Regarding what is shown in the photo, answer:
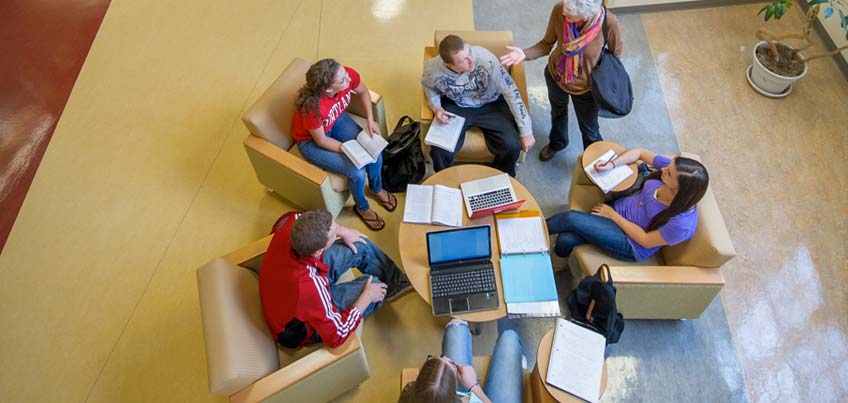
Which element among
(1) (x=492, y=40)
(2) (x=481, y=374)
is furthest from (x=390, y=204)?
(2) (x=481, y=374)

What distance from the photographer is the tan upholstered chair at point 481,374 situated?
2291mm

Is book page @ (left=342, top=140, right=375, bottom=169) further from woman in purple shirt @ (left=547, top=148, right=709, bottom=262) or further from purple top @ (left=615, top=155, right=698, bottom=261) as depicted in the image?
purple top @ (left=615, top=155, right=698, bottom=261)

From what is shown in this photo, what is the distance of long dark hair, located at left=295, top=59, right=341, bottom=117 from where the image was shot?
2.88 m

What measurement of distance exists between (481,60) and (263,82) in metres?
2.03

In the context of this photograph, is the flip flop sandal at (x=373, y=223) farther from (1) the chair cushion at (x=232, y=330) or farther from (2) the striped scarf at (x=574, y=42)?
(2) the striped scarf at (x=574, y=42)

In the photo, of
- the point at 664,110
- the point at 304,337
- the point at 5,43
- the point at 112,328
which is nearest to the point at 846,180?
the point at 664,110

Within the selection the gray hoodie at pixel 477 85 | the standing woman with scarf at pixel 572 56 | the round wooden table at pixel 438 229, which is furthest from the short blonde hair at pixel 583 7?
the round wooden table at pixel 438 229

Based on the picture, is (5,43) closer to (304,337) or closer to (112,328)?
(112,328)

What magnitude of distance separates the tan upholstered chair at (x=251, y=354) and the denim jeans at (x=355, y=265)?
1.01 ft

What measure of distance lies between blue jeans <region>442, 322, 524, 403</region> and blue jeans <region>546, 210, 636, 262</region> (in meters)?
0.72

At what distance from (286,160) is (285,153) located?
0.06m

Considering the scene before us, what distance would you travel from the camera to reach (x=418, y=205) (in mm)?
2904

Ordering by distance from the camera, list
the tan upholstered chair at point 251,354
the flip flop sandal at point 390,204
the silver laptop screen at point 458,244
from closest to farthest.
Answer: the tan upholstered chair at point 251,354
the silver laptop screen at point 458,244
the flip flop sandal at point 390,204

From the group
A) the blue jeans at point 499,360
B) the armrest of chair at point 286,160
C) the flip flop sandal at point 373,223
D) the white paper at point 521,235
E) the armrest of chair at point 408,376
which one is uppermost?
the armrest of chair at point 286,160
